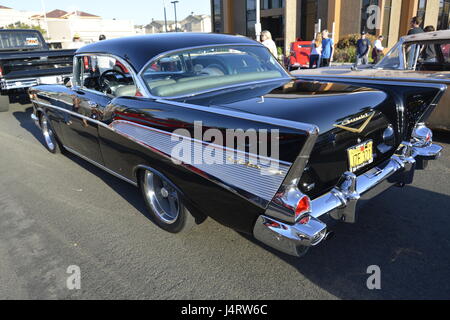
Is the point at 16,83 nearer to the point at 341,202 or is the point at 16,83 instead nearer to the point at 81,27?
the point at 341,202

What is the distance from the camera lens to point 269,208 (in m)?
2.07

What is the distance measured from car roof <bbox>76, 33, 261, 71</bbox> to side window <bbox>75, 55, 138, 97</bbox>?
0.11 m

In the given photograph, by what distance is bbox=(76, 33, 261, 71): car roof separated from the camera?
3.21m

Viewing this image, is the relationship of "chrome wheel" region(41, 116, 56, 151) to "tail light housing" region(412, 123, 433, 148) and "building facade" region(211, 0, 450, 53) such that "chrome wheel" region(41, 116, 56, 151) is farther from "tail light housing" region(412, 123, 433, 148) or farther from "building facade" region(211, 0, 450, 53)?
"building facade" region(211, 0, 450, 53)

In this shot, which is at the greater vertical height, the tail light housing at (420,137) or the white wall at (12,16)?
the white wall at (12,16)

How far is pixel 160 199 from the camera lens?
3.19 metres

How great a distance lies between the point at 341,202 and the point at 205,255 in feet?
3.67

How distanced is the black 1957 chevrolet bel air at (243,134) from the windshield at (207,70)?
1 cm

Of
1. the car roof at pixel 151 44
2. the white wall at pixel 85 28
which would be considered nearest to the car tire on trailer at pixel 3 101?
the car roof at pixel 151 44

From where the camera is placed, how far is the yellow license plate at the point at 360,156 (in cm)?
249

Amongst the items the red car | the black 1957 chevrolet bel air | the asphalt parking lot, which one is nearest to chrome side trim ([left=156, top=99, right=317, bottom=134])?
the black 1957 chevrolet bel air

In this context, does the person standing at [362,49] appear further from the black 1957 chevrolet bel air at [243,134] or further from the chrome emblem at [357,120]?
the chrome emblem at [357,120]

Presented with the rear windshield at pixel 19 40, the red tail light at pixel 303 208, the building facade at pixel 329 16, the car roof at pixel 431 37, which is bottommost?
the red tail light at pixel 303 208
